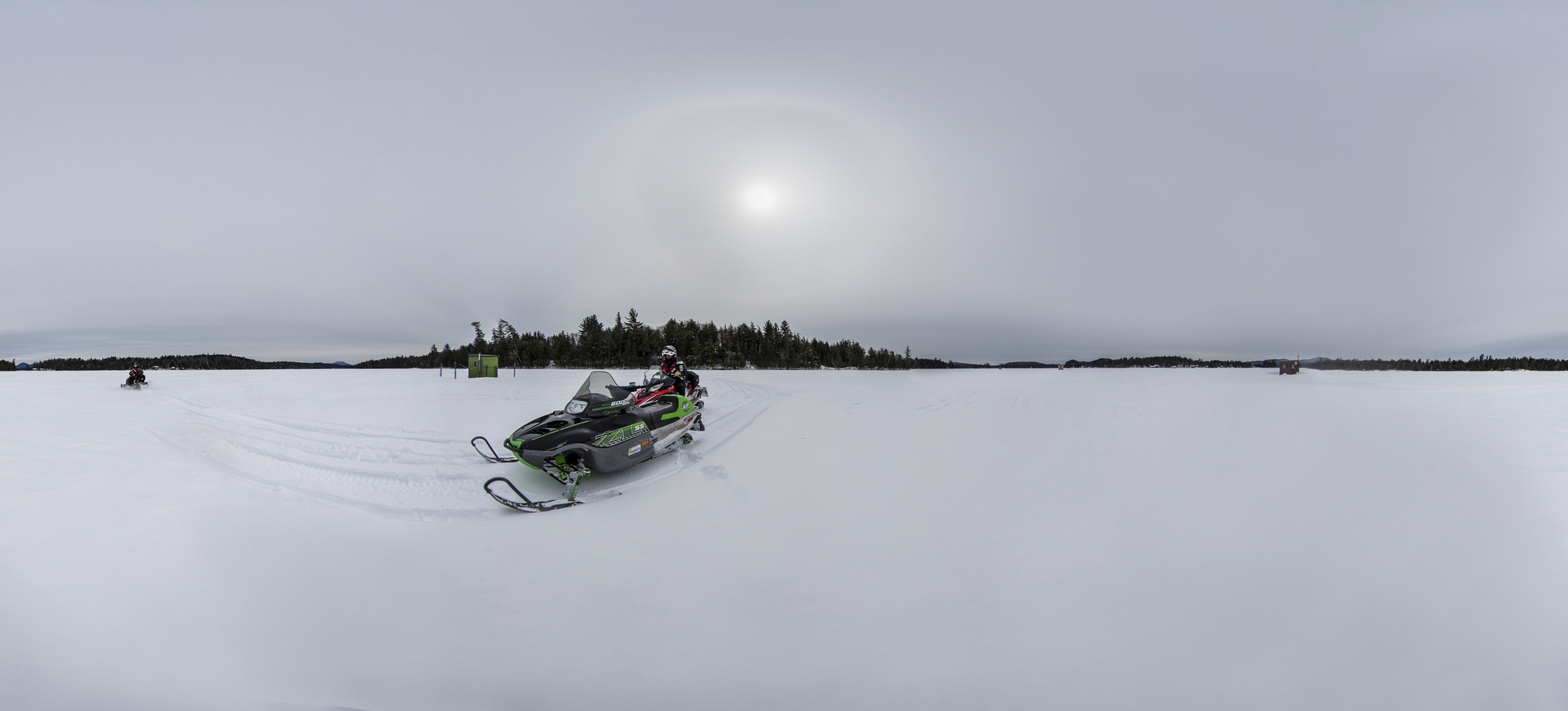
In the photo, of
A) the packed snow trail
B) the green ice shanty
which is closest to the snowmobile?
the packed snow trail

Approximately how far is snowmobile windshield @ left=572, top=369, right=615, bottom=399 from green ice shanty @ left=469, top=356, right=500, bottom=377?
17567 mm

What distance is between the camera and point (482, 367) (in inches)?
818

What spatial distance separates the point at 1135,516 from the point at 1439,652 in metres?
1.66

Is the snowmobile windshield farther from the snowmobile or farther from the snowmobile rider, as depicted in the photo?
the snowmobile rider

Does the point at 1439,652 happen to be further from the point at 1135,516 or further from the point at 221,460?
the point at 221,460

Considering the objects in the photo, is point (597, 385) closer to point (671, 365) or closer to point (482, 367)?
point (671, 365)

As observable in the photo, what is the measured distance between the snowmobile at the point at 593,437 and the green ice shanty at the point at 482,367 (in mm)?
16701

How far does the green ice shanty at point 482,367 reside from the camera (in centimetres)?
2078

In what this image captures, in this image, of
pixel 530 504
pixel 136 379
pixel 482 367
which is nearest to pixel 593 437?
pixel 530 504

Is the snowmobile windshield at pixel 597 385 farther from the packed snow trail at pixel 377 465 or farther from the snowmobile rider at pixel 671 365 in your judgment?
the snowmobile rider at pixel 671 365

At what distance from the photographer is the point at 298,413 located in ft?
30.7

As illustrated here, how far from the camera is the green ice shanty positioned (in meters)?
20.8

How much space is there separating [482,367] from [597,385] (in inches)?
712

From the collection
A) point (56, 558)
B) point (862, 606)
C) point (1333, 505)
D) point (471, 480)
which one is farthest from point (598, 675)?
point (1333, 505)
